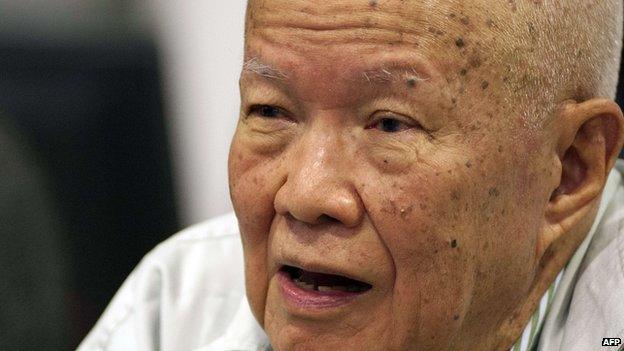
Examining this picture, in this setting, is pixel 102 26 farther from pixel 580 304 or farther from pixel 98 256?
pixel 580 304

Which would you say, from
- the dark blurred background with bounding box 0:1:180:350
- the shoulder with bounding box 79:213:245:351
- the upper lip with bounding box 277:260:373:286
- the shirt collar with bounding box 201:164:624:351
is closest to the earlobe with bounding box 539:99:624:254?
the shirt collar with bounding box 201:164:624:351

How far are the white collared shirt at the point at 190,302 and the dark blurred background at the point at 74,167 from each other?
0.51 metres

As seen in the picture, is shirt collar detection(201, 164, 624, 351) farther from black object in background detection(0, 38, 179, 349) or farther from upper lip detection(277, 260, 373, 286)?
black object in background detection(0, 38, 179, 349)

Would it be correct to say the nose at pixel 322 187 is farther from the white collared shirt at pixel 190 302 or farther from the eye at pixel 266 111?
the white collared shirt at pixel 190 302

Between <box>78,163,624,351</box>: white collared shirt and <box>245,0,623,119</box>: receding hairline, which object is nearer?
<box>245,0,623,119</box>: receding hairline

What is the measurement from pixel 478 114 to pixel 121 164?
1.64 meters

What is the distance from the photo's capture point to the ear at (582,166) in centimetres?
171

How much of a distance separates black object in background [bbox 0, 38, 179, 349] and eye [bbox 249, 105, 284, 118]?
1.20m

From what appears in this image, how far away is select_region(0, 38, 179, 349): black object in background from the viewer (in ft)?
9.48

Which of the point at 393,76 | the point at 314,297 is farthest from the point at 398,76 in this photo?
the point at 314,297

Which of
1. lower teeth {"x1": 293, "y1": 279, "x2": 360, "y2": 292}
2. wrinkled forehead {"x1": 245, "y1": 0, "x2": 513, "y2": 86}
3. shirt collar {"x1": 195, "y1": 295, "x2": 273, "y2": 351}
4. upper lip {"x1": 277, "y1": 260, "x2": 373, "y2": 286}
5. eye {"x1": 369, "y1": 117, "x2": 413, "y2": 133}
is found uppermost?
wrinkled forehead {"x1": 245, "y1": 0, "x2": 513, "y2": 86}

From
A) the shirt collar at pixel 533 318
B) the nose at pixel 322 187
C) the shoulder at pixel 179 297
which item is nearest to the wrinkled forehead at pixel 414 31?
the nose at pixel 322 187

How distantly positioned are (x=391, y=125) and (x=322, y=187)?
14cm

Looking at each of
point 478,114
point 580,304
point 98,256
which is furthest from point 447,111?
point 98,256
